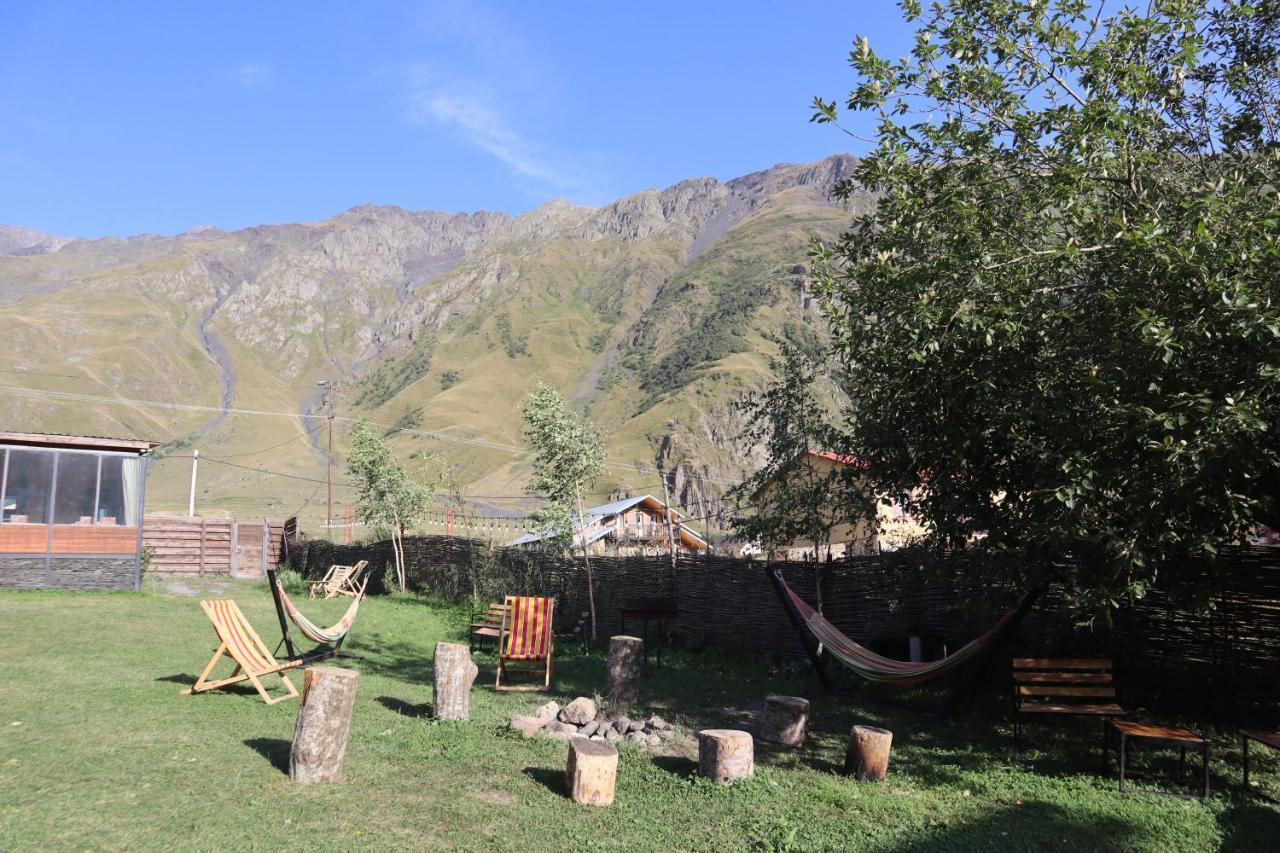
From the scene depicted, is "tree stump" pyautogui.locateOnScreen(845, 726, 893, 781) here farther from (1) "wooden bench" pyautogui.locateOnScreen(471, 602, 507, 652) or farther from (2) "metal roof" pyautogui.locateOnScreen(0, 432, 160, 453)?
(2) "metal roof" pyautogui.locateOnScreen(0, 432, 160, 453)

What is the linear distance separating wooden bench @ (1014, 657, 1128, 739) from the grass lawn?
40cm

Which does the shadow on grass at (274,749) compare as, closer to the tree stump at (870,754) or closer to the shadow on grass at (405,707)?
the shadow on grass at (405,707)

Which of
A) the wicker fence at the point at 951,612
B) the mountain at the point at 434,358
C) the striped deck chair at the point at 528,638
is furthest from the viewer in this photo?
the mountain at the point at 434,358

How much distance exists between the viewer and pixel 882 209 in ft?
22.8

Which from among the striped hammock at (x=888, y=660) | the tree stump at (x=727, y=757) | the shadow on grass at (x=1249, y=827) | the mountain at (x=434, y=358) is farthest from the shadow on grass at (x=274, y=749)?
the mountain at (x=434, y=358)

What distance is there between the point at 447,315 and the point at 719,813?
573 ft

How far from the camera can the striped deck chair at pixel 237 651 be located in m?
7.26

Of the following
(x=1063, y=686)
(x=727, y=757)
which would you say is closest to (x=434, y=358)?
(x=1063, y=686)

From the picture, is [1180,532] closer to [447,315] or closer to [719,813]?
[719,813]

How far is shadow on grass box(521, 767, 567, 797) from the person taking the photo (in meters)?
5.70

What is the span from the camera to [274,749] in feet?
20.2

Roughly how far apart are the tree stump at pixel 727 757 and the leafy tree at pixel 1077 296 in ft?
8.31

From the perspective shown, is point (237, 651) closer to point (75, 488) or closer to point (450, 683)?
point (450, 683)

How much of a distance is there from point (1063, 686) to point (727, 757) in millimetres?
2968
